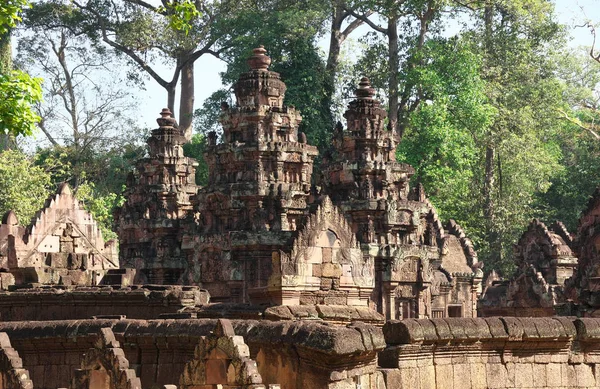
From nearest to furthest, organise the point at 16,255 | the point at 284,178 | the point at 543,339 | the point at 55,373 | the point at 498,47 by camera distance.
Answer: the point at 543,339
the point at 55,373
the point at 16,255
the point at 284,178
the point at 498,47

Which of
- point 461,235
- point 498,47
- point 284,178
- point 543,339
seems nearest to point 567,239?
point 461,235

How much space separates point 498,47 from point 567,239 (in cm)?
1512

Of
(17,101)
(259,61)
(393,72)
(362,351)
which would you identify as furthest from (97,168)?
(362,351)

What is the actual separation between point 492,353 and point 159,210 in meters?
26.4

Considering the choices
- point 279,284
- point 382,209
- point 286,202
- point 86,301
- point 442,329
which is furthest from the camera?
point 382,209

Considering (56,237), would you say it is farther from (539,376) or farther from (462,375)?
(462,375)

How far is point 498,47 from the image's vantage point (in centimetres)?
5122

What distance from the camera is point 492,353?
11914 millimetres

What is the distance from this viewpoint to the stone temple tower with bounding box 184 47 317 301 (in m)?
29.6

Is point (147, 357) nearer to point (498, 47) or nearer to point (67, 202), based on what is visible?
point (67, 202)

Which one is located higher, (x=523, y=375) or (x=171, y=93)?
(x=171, y=93)

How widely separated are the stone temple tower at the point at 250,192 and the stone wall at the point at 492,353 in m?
16.4

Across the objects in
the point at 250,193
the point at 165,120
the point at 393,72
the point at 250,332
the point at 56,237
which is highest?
the point at 393,72

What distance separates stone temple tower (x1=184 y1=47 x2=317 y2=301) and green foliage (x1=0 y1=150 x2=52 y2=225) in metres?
11.6
